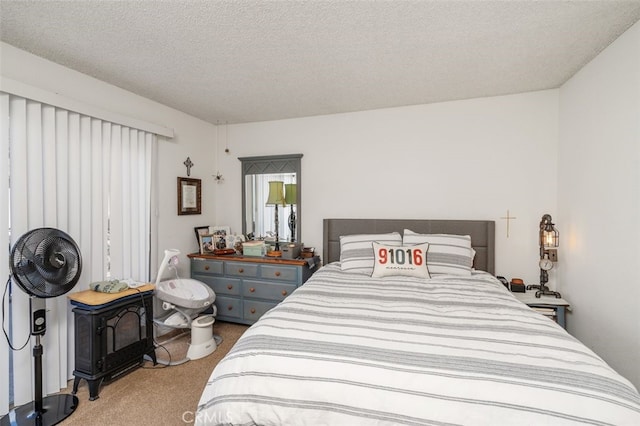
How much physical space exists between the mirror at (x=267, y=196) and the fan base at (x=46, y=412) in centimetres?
227

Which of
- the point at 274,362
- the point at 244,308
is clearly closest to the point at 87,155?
the point at 244,308

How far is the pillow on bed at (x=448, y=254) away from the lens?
2565mm

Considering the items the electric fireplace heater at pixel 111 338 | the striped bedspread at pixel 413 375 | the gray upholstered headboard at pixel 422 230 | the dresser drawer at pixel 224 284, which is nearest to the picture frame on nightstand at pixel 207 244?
the dresser drawer at pixel 224 284

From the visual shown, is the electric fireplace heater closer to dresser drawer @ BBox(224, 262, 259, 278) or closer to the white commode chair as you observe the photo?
the white commode chair

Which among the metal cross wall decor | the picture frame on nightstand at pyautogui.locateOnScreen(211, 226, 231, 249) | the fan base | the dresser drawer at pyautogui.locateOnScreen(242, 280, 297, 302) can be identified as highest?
the metal cross wall decor

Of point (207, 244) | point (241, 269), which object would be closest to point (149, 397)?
point (241, 269)

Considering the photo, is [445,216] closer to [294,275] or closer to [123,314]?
[294,275]

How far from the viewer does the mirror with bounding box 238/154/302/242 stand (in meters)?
3.61

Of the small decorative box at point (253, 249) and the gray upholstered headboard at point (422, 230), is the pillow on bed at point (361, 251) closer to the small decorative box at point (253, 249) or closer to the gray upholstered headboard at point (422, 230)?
the gray upholstered headboard at point (422, 230)

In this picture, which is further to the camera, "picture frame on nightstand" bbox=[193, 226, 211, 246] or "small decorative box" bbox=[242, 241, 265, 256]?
"picture frame on nightstand" bbox=[193, 226, 211, 246]

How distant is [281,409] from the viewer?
111cm

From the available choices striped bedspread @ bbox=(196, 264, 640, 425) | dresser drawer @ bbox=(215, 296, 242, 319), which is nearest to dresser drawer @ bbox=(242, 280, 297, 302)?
dresser drawer @ bbox=(215, 296, 242, 319)

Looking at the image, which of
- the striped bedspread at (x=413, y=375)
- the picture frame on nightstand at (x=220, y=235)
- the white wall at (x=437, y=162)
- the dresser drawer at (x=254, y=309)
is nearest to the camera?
the striped bedspread at (x=413, y=375)

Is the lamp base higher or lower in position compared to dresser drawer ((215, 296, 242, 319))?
higher
